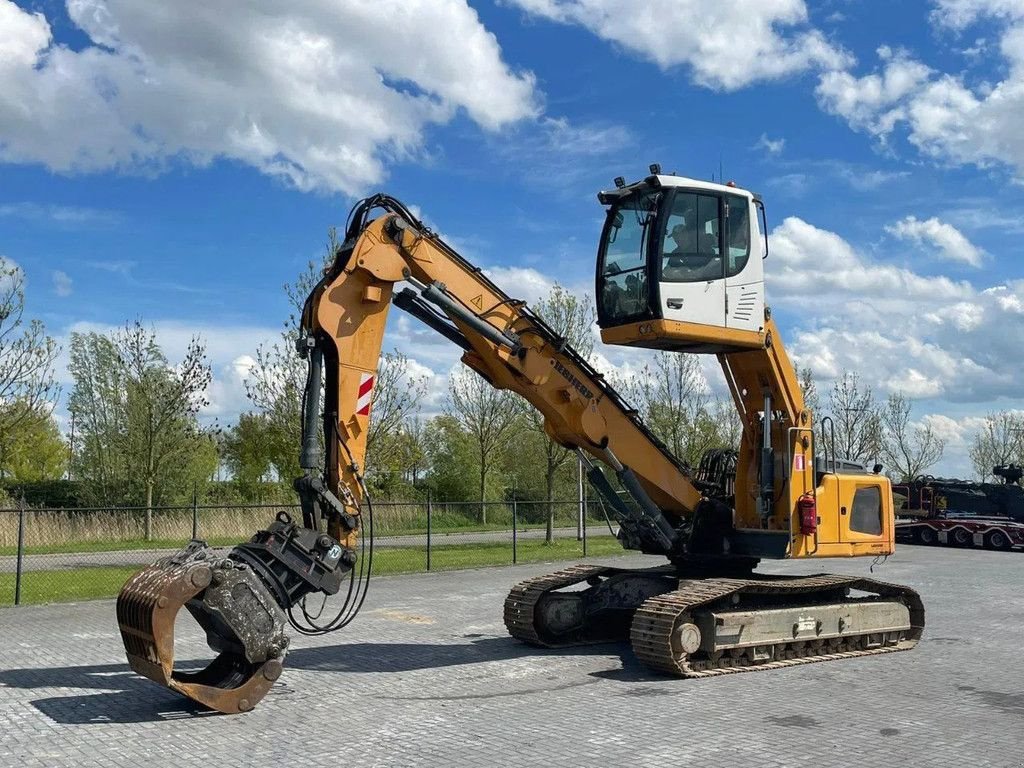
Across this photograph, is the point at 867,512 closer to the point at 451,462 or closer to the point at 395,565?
the point at 395,565

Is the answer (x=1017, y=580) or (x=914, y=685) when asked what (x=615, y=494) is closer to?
(x=914, y=685)

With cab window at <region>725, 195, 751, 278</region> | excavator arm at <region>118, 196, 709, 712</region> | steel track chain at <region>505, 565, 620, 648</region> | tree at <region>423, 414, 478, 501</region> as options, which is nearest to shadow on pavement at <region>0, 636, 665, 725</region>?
steel track chain at <region>505, 565, 620, 648</region>

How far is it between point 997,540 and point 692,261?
2299cm

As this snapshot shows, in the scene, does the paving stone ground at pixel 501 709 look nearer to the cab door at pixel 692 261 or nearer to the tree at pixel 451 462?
the cab door at pixel 692 261

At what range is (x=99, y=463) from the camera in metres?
33.5

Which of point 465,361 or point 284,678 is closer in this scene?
point 284,678

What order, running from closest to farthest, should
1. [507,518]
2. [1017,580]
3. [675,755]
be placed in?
1. [675,755]
2. [1017,580]
3. [507,518]

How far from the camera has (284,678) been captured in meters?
9.94

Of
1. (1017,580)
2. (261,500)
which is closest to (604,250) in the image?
(1017,580)

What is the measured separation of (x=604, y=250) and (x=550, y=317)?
20.0 metres

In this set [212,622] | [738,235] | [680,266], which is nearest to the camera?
[212,622]

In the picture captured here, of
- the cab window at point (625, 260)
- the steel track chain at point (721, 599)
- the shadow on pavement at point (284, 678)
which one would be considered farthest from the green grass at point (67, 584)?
the cab window at point (625, 260)

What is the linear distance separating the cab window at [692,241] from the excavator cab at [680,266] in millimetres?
10

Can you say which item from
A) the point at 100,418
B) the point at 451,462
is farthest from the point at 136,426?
the point at 451,462
